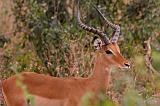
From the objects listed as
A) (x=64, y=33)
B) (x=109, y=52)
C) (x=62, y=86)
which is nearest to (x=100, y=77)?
(x=109, y=52)

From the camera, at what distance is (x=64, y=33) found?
28.8ft

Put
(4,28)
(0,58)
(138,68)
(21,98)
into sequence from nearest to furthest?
(138,68), (21,98), (0,58), (4,28)

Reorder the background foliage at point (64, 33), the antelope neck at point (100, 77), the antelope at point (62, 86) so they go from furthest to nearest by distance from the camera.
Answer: the background foliage at point (64, 33), the antelope neck at point (100, 77), the antelope at point (62, 86)

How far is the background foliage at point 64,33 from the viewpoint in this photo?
8602 millimetres

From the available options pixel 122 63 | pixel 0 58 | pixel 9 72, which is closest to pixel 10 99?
pixel 122 63

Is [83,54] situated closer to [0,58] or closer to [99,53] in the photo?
[0,58]

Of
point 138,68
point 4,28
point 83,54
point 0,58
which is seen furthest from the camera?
point 4,28

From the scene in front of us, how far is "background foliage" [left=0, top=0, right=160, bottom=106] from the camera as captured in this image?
28.2 feet

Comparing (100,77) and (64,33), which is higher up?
(64,33)

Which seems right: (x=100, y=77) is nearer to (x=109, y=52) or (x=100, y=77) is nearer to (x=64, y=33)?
(x=109, y=52)

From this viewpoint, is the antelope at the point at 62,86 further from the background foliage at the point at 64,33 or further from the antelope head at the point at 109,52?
the background foliage at the point at 64,33

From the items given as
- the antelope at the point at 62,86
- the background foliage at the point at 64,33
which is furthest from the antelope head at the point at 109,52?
the background foliage at the point at 64,33

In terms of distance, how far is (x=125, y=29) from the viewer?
930 cm

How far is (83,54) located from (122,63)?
2.39 meters
